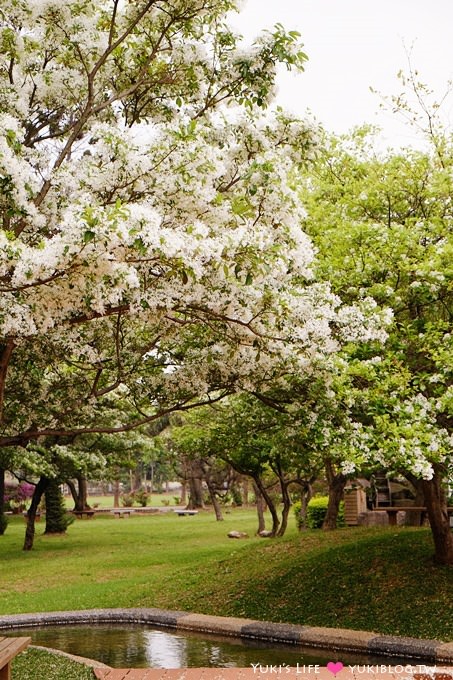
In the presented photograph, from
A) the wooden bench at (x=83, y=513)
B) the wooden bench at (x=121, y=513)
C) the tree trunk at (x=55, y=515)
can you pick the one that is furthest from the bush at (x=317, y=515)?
the wooden bench at (x=121, y=513)

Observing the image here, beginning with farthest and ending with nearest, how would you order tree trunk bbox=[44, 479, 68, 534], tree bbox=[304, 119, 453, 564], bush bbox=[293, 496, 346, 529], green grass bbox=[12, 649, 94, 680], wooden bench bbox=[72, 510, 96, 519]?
wooden bench bbox=[72, 510, 96, 519] → tree trunk bbox=[44, 479, 68, 534] → bush bbox=[293, 496, 346, 529] → tree bbox=[304, 119, 453, 564] → green grass bbox=[12, 649, 94, 680]

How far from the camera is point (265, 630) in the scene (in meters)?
13.9

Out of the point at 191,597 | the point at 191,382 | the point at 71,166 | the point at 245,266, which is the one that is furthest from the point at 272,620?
the point at 71,166

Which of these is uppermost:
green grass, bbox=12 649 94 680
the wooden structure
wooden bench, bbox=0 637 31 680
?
the wooden structure

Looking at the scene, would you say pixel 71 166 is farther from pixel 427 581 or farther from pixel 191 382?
pixel 427 581

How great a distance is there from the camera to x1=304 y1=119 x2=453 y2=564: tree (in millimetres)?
11602

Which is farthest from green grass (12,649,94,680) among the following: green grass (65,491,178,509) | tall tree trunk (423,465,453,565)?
green grass (65,491,178,509)

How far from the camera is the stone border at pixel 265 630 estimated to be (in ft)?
40.0

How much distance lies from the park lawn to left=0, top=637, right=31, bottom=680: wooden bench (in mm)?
7457

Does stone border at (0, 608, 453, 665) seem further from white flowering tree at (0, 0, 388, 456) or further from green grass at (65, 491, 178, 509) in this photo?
green grass at (65, 491, 178, 509)

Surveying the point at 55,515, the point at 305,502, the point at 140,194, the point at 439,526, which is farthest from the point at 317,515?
the point at 140,194

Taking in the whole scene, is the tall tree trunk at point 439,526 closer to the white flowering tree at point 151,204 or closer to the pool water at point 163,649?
the pool water at point 163,649

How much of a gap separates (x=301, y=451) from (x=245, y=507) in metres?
43.9

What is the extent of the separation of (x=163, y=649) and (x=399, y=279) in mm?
7584
